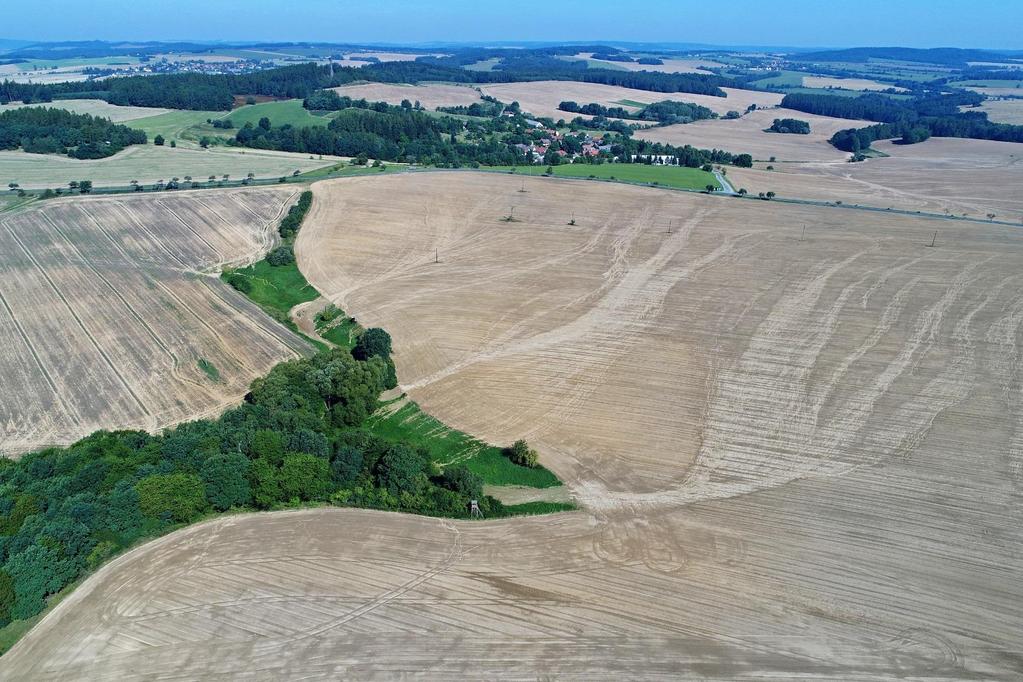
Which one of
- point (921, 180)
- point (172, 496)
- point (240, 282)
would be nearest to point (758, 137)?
point (921, 180)

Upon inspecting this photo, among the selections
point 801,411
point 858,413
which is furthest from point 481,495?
point 858,413

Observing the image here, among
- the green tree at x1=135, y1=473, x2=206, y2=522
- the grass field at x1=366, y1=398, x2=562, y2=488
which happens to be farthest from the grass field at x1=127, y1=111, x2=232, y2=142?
the green tree at x1=135, y1=473, x2=206, y2=522

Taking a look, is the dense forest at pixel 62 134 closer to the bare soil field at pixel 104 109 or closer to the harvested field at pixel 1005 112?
the bare soil field at pixel 104 109

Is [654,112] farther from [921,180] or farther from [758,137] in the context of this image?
[921,180]

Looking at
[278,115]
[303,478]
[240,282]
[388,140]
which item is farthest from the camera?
[278,115]

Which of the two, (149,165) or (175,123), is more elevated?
(175,123)

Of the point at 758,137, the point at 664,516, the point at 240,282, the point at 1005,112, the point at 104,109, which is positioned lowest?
the point at 664,516

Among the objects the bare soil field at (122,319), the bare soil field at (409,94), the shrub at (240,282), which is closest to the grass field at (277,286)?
the shrub at (240,282)
